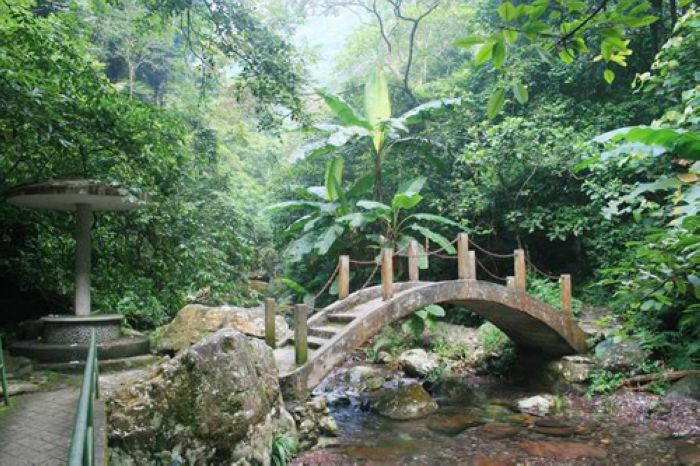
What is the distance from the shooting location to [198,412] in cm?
473

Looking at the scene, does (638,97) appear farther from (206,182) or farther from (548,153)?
(206,182)

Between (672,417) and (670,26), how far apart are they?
829 cm

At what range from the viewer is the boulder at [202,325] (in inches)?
356

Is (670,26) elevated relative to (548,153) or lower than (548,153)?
elevated

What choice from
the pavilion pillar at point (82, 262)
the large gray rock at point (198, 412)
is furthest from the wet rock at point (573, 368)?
the pavilion pillar at point (82, 262)

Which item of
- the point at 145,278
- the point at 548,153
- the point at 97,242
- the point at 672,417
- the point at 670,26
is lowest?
the point at 672,417

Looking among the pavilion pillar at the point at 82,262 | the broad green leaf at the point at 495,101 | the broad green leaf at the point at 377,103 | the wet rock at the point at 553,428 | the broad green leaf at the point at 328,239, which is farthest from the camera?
the broad green leaf at the point at 377,103

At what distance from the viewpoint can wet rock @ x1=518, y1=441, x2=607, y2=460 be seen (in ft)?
21.0

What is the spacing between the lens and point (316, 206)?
38.7 feet

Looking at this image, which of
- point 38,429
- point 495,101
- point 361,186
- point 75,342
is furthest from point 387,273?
point 495,101

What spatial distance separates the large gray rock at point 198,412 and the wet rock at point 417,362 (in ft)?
20.1

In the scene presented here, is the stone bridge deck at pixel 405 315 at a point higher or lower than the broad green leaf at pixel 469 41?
lower

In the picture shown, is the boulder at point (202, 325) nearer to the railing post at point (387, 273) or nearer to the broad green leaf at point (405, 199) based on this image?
the railing post at point (387, 273)

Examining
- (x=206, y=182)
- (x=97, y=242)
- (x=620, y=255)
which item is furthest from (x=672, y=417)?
(x=206, y=182)
